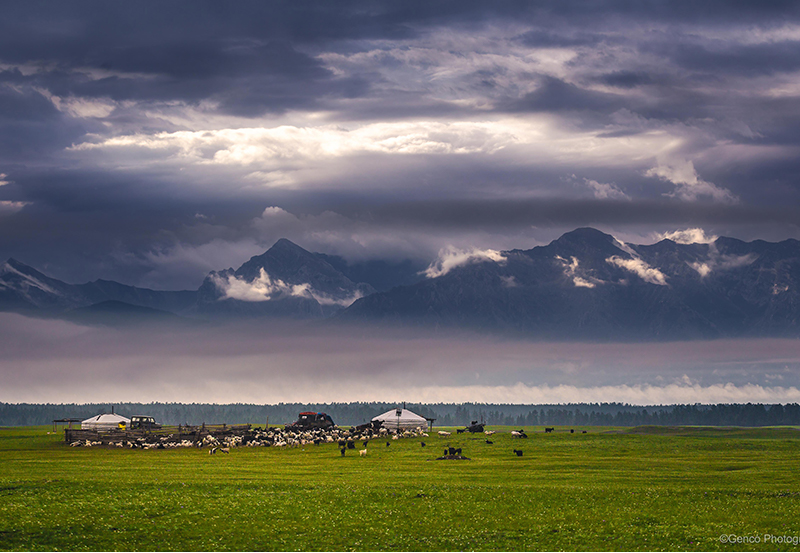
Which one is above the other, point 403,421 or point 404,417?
point 404,417

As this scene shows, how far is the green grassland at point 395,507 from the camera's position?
49.1 m

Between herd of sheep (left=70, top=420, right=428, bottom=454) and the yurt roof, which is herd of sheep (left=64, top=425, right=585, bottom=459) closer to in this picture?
herd of sheep (left=70, top=420, right=428, bottom=454)

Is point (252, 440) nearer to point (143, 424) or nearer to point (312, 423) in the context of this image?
point (312, 423)

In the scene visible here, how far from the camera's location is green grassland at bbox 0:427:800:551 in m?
49.1

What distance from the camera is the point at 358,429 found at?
14912 cm

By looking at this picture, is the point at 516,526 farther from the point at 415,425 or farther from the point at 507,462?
the point at 415,425

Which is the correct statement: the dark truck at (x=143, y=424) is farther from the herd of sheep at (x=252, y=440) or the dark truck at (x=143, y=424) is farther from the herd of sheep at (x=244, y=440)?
the herd of sheep at (x=244, y=440)

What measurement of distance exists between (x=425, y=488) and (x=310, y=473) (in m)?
19.6

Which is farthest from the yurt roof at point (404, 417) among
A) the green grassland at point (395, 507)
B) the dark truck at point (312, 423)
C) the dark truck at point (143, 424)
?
the green grassland at point (395, 507)

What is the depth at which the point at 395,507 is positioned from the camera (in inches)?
2258

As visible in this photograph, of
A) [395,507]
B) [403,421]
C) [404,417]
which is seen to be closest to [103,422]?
[403,421]

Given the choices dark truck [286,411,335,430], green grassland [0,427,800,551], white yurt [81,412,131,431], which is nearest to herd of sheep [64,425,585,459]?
dark truck [286,411,335,430]

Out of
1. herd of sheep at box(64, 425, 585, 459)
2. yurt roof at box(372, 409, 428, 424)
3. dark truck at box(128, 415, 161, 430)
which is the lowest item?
herd of sheep at box(64, 425, 585, 459)

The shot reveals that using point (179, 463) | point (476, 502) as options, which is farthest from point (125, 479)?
point (476, 502)
